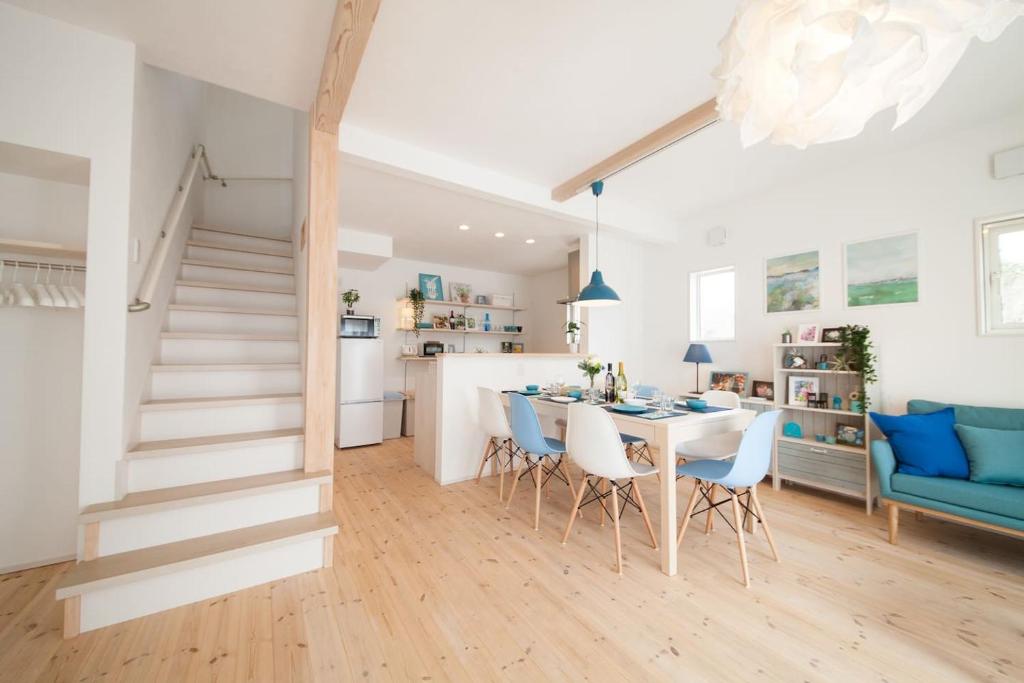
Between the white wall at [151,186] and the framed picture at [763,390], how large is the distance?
4.84 meters

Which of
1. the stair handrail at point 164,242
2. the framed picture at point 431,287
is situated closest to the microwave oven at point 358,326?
the framed picture at point 431,287

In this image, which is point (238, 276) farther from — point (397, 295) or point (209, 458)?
point (397, 295)

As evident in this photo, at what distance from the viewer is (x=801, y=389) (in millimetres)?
→ 3508

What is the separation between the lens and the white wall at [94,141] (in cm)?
177

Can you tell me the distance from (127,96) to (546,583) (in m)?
3.29

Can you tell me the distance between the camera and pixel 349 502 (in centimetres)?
310

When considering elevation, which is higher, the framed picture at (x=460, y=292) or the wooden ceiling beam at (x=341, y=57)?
the wooden ceiling beam at (x=341, y=57)

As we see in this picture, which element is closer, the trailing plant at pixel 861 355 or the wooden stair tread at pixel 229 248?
the trailing plant at pixel 861 355

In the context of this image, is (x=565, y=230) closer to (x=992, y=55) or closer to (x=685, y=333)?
(x=685, y=333)

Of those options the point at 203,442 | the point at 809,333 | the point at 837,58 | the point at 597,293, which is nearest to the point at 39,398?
the point at 203,442

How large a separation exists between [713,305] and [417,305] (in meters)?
3.98

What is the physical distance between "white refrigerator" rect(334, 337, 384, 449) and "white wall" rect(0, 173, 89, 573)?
8.37 ft

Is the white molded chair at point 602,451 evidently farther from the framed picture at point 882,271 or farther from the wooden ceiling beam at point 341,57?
the framed picture at point 882,271

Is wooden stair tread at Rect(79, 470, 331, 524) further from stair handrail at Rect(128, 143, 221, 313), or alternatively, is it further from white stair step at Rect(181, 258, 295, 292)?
white stair step at Rect(181, 258, 295, 292)
